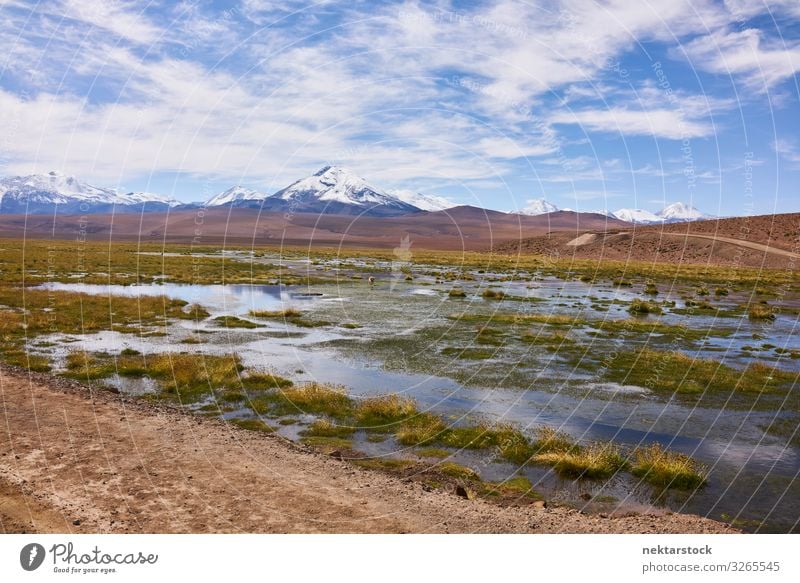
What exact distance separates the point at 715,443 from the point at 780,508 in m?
4.57

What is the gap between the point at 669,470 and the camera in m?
14.2

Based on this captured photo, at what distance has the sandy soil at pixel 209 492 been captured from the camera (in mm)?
10836

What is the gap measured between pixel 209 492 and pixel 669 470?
11.2m

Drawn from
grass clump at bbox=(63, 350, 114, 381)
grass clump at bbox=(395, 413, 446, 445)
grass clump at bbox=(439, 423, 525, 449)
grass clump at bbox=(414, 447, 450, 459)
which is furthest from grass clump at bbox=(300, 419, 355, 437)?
grass clump at bbox=(63, 350, 114, 381)

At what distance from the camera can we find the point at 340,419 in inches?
727

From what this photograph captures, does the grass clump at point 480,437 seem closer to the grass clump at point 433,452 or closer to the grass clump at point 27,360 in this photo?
the grass clump at point 433,452

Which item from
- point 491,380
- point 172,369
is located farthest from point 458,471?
point 172,369

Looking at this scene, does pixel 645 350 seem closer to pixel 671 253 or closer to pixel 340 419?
pixel 340 419

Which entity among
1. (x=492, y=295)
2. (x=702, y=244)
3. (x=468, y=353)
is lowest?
(x=468, y=353)

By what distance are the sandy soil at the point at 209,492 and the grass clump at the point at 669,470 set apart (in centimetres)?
229

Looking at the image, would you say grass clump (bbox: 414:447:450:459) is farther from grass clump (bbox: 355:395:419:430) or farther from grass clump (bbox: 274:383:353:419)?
grass clump (bbox: 274:383:353:419)

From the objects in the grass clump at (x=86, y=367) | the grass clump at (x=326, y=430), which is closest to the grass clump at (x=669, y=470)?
the grass clump at (x=326, y=430)

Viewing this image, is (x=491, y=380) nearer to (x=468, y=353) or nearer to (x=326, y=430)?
(x=468, y=353)

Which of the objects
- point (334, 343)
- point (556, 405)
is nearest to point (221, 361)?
point (334, 343)
